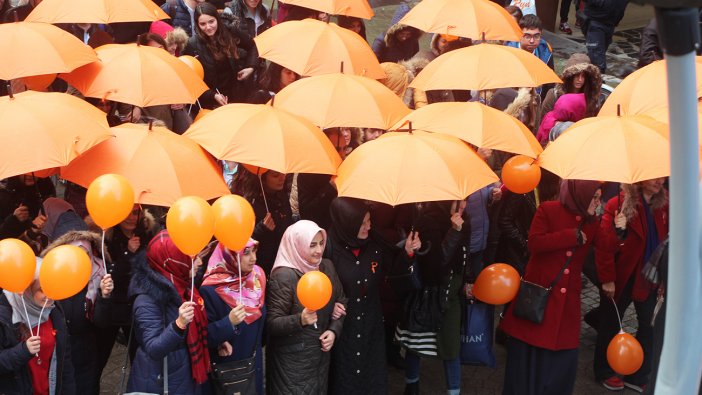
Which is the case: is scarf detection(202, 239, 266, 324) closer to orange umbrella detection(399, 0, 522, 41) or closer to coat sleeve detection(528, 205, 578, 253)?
coat sleeve detection(528, 205, 578, 253)

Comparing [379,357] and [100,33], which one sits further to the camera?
[100,33]

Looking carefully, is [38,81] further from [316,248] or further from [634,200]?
[634,200]

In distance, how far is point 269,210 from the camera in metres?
6.57

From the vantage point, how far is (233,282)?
550 cm

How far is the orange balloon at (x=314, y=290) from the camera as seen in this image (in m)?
5.35

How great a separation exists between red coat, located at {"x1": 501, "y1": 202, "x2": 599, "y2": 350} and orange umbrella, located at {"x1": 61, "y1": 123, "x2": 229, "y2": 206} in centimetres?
205

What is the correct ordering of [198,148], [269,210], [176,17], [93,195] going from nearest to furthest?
[93,195] → [198,148] → [269,210] → [176,17]

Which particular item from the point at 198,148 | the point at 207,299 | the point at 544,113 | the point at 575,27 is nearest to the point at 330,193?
the point at 198,148

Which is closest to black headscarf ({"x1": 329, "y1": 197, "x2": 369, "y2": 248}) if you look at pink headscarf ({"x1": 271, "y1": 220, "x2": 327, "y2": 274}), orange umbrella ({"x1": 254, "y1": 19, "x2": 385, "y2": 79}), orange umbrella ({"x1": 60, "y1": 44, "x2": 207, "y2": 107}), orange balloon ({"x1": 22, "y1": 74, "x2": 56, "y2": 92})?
pink headscarf ({"x1": 271, "y1": 220, "x2": 327, "y2": 274})

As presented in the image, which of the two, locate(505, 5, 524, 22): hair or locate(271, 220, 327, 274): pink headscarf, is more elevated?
locate(271, 220, 327, 274): pink headscarf

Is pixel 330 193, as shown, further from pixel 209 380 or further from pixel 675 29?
pixel 675 29

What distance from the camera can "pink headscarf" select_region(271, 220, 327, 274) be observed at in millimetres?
5641

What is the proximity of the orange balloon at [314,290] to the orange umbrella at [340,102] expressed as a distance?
5.67ft

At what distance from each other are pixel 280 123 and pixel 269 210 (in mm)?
640
